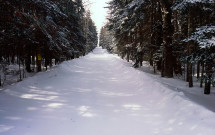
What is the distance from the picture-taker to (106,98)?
21.8 feet

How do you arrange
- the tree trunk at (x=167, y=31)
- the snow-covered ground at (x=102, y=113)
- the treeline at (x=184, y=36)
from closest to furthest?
1. the snow-covered ground at (x=102, y=113)
2. the treeline at (x=184, y=36)
3. the tree trunk at (x=167, y=31)

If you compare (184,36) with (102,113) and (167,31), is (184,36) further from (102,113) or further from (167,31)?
(102,113)

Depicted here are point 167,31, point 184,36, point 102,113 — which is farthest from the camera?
point 184,36

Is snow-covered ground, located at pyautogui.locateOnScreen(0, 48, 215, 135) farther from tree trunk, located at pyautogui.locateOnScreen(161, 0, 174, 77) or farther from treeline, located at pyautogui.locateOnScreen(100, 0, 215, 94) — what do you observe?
tree trunk, located at pyautogui.locateOnScreen(161, 0, 174, 77)

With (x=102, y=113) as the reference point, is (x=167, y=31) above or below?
above

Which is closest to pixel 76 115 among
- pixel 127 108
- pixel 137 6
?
pixel 127 108

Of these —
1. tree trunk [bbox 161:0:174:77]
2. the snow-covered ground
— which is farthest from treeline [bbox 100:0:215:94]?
the snow-covered ground

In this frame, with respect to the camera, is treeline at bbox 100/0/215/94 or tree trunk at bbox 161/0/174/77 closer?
treeline at bbox 100/0/215/94

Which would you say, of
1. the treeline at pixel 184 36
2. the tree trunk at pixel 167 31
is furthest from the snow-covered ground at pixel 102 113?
the tree trunk at pixel 167 31

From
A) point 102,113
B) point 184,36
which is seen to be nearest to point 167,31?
point 184,36

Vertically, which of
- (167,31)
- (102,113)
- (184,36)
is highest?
(167,31)

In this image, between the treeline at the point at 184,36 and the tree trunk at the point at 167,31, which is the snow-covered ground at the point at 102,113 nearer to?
the treeline at the point at 184,36

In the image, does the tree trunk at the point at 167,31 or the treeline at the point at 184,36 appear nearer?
the treeline at the point at 184,36

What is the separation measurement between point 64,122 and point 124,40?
20573 millimetres
